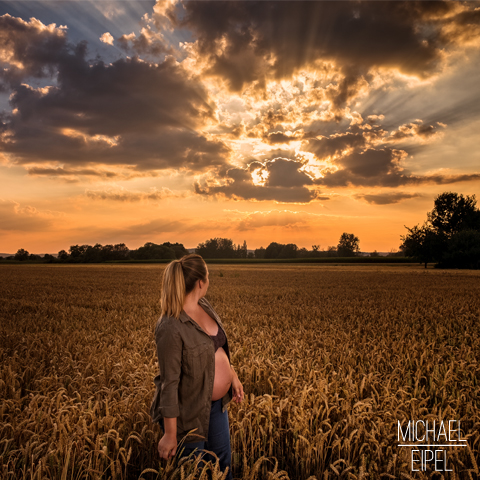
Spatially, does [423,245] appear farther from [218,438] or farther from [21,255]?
[21,255]

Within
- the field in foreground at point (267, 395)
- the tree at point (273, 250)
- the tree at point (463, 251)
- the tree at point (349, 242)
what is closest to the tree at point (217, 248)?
Result: the tree at point (273, 250)

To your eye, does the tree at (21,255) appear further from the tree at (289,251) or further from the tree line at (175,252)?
the tree at (289,251)

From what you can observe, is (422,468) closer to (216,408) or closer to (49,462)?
(216,408)

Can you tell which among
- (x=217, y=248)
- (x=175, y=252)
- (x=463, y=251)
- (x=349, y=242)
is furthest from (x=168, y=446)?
(x=349, y=242)

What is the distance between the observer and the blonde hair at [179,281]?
2.78 m

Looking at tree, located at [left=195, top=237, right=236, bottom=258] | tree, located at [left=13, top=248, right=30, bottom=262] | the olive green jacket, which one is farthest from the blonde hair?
tree, located at [left=13, top=248, right=30, bottom=262]

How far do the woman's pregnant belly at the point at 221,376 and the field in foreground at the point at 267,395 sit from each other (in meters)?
0.59

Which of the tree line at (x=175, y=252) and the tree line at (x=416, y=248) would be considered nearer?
the tree line at (x=416, y=248)

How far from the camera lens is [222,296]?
17.4 meters

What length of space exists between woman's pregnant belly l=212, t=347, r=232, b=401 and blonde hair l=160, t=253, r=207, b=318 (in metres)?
0.62

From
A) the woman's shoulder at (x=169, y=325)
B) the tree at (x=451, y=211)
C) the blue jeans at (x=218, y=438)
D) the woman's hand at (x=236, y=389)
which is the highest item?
the tree at (x=451, y=211)

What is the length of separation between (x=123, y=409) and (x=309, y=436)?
2.18 meters

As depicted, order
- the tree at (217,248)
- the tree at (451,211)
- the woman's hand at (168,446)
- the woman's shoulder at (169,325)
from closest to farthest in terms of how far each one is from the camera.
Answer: the woman's hand at (168,446), the woman's shoulder at (169,325), the tree at (451,211), the tree at (217,248)

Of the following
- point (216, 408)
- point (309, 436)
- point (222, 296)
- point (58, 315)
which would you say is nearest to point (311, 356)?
point (309, 436)
